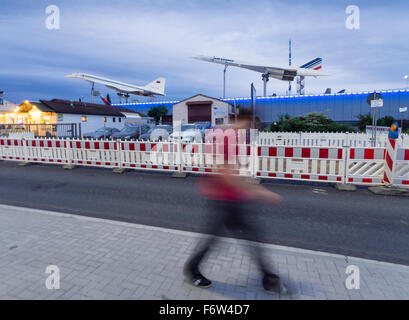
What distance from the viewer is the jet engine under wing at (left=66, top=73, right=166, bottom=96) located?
279ft

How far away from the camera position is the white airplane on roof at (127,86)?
85188mm

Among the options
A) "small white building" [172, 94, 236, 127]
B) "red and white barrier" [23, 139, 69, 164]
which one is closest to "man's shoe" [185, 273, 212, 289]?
"red and white barrier" [23, 139, 69, 164]

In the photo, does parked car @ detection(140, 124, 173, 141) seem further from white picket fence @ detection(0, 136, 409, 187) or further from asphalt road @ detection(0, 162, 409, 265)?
asphalt road @ detection(0, 162, 409, 265)

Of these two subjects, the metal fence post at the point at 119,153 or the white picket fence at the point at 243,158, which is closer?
the white picket fence at the point at 243,158

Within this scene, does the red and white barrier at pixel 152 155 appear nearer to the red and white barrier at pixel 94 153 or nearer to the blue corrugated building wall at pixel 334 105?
the red and white barrier at pixel 94 153

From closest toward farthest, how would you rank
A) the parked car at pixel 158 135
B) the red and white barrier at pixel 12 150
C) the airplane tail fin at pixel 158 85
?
1. the red and white barrier at pixel 12 150
2. the parked car at pixel 158 135
3. the airplane tail fin at pixel 158 85

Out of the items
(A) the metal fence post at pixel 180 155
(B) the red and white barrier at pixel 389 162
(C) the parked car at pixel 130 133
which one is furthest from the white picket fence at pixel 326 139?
(C) the parked car at pixel 130 133

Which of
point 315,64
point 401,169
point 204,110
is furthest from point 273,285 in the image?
point 315,64

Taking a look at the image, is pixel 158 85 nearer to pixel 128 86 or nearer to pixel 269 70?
pixel 128 86

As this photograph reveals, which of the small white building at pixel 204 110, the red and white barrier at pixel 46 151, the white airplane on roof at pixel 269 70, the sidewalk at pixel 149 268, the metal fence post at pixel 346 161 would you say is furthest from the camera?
the white airplane on roof at pixel 269 70

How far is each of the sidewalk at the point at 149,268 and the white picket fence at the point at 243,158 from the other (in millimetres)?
2281
